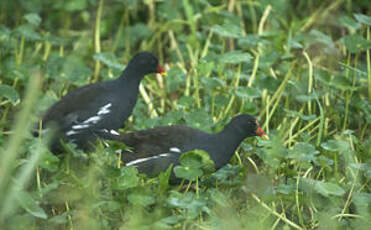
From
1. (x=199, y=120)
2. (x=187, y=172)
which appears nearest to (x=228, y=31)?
(x=199, y=120)

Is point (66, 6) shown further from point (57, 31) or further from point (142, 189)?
point (142, 189)

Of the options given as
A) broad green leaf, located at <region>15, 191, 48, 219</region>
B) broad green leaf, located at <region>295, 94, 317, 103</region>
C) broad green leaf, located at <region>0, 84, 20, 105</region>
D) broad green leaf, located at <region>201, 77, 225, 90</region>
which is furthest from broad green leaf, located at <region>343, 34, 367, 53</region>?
broad green leaf, located at <region>15, 191, 48, 219</region>

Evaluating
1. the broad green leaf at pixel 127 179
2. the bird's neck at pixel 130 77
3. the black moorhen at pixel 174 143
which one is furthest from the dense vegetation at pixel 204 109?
the bird's neck at pixel 130 77

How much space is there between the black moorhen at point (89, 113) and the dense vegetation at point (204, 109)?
0.20 m

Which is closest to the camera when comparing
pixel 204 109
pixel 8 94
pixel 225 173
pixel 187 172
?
pixel 187 172

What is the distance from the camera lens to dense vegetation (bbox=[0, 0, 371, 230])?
346 cm

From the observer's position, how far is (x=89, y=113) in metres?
4.46

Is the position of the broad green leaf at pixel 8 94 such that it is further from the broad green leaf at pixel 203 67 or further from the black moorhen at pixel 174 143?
the broad green leaf at pixel 203 67

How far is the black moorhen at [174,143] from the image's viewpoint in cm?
399

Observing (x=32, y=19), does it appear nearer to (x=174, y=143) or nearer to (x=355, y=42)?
(x=174, y=143)

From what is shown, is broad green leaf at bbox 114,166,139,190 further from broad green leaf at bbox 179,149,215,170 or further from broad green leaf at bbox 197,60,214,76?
broad green leaf at bbox 197,60,214,76

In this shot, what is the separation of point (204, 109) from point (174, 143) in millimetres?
733

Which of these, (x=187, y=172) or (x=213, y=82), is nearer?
(x=187, y=172)

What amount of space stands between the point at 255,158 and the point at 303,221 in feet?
2.67
